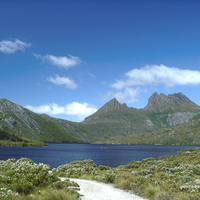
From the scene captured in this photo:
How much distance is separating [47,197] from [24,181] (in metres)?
2.70

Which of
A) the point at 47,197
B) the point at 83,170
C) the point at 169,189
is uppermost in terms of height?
the point at 47,197

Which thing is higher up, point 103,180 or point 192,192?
point 192,192

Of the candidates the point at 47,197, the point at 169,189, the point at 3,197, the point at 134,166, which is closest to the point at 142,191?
the point at 169,189

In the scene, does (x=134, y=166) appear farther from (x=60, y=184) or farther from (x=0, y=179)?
(x=0, y=179)

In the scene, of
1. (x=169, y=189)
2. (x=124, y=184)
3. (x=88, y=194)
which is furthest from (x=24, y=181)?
(x=169, y=189)

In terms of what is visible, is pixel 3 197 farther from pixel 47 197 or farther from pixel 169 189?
pixel 169 189

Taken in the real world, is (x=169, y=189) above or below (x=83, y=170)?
above

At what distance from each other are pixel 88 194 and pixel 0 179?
22.3 feet

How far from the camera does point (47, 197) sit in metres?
10.5

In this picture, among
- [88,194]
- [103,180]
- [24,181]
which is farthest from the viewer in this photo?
[103,180]

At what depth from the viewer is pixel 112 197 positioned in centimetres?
1336

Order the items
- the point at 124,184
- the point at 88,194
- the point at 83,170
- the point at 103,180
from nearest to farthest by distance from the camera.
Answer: the point at 88,194 < the point at 124,184 < the point at 103,180 < the point at 83,170

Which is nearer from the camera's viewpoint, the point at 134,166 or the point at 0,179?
the point at 0,179

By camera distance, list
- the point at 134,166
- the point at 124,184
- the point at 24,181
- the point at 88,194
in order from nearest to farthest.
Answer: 1. the point at 24,181
2. the point at 88,194
3. the point at 124,184
4. the point at 134,166
